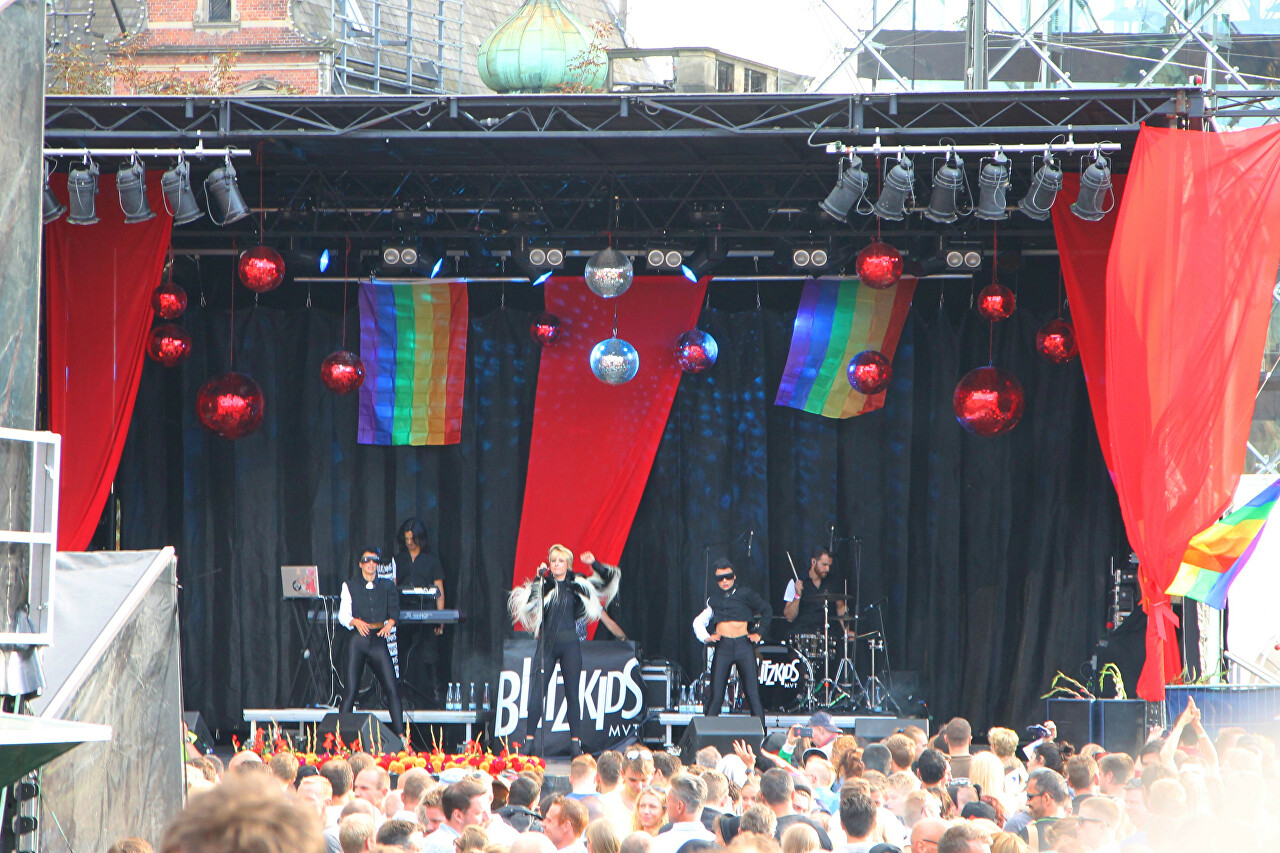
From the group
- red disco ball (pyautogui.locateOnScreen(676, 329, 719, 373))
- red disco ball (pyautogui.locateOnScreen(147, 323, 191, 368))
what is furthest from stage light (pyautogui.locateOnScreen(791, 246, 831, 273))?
red disco ball (pyautogui.locateOnScreen(147, 323, 191, 368))

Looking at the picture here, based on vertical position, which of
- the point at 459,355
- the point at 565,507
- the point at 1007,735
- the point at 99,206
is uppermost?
the point at 99,206

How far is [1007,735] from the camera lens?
7.89 m

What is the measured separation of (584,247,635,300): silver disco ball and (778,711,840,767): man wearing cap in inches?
141

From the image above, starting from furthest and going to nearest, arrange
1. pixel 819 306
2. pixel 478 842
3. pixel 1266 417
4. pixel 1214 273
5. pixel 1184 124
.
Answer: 1. pixel 819 306
2. pixel 1266 417
3. pixel 1184 124
4. pixel 1214 273
5. pixel 478 842

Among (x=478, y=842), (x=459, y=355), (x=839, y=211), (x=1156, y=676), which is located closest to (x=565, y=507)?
(x=459, y=355)

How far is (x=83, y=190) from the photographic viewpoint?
1024cm

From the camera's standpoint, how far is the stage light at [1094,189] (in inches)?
389

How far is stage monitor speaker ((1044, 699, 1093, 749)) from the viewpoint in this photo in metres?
9.74

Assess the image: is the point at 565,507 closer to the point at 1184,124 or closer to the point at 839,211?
the point at 839,211

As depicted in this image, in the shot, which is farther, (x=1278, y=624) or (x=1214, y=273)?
(x=1278, y=624)

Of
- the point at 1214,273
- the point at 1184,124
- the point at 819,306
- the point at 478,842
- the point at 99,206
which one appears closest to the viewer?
the point at 478,842

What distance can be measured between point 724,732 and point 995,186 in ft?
12.8

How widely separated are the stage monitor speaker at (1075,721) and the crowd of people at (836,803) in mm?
1873

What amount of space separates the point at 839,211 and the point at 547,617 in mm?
3787
